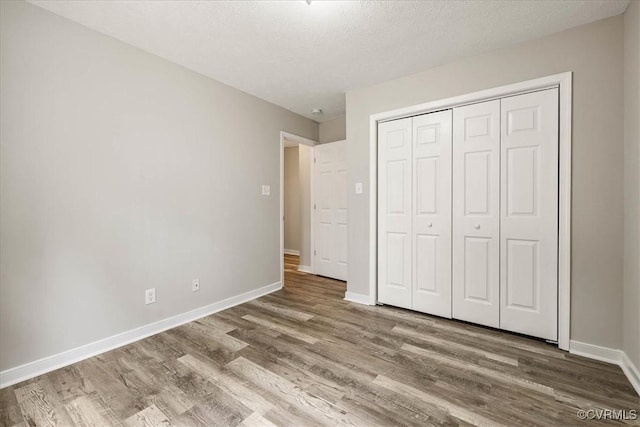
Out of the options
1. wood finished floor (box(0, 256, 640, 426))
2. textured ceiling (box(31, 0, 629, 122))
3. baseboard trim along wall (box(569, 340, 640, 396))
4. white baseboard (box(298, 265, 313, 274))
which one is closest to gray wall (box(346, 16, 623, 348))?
baseboard trim along wall (box(569, 340, 640, 396))

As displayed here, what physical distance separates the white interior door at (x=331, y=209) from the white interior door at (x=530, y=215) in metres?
2.11

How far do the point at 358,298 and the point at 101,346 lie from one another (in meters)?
2.41

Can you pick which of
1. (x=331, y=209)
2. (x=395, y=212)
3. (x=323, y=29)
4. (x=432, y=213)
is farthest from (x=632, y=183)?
(x=331, y=209)

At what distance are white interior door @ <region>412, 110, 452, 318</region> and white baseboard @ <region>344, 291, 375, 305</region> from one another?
521 millimetres

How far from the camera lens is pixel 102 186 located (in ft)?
7.01

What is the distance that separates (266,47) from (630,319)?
333 cm

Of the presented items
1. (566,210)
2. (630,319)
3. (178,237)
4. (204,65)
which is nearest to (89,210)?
(178,237)

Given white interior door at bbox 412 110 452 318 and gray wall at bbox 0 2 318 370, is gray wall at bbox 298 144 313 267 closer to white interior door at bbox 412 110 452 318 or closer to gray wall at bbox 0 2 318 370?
gray wall at bbox 0 2 318 370

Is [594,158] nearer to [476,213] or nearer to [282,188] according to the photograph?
[476,213]

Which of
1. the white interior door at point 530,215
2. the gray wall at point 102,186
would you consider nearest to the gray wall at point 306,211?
the gray wall at point 102,186

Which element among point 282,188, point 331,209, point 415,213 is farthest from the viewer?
point 331,209

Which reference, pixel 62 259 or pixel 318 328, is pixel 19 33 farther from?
pixel 318 328

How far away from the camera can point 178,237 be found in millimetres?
2637

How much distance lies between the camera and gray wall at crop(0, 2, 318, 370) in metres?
1.78
